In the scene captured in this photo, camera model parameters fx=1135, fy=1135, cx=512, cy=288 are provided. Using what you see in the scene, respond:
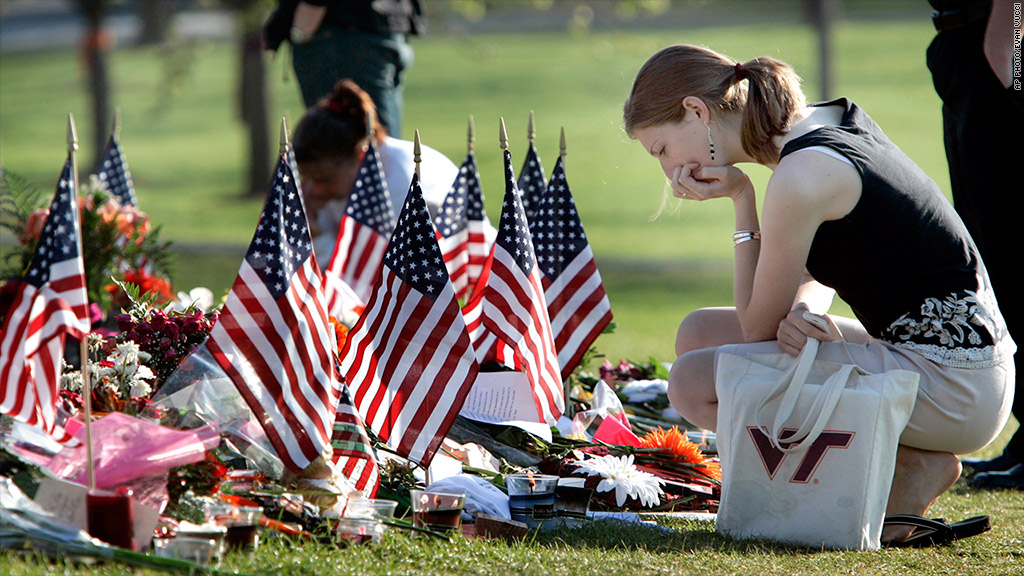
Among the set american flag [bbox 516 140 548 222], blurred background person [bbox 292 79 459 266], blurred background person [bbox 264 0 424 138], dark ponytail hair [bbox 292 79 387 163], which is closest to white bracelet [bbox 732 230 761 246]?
american flag [bbox 516 140 548 222]

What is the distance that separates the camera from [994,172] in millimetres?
4648

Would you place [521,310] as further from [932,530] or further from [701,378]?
[932,530]

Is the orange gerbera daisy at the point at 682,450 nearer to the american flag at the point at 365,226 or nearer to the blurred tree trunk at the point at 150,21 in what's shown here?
the american flag at the point at 365,226

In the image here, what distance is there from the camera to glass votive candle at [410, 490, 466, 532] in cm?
326

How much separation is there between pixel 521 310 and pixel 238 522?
162 centimetres

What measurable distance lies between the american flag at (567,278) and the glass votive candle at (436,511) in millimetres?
1566

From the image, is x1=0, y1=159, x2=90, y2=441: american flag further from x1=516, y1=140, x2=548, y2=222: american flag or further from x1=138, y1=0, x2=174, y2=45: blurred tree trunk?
x1=138, y1=0, x2=174, y2=45: blurred tree trunk

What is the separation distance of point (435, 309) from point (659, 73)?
1.07m

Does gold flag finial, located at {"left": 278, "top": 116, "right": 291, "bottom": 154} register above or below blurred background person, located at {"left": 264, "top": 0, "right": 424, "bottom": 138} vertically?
below

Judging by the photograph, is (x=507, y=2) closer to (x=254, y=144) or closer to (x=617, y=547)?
(x=254, y=144)

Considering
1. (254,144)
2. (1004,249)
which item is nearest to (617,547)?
(1004,249)

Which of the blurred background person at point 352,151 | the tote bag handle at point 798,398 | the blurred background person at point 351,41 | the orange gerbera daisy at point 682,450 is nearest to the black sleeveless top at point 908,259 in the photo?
the tote bag handle at point 798,398

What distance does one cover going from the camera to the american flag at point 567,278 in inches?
189

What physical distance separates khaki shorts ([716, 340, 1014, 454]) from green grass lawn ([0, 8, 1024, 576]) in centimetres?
33
